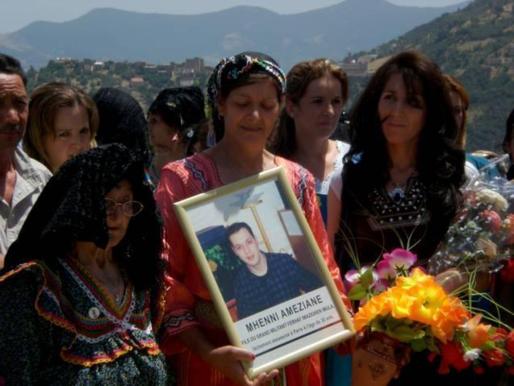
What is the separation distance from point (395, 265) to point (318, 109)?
6.41 feet

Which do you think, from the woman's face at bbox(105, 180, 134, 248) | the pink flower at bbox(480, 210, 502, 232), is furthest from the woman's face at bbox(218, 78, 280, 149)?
the pink flower at bbox(480, 210, 502, 232)

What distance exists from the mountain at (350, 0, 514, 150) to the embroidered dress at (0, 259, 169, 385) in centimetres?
4213

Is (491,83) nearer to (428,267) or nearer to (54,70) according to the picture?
(54,70)

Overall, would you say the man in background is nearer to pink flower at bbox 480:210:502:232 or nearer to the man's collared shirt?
the man's collared shirt

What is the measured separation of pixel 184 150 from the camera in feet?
20.5

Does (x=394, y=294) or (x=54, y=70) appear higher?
(x=394, y=294)

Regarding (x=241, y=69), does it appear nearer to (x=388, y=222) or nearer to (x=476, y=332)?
(x=388, y=222)

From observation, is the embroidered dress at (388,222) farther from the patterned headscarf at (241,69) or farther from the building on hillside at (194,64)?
the building on hillside at (194,64)

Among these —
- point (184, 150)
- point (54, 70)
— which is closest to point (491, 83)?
point (54, 70)

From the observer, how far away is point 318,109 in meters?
4.87

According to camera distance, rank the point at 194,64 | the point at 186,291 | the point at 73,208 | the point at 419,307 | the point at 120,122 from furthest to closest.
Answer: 1. the point at 194,64
2. the point at 120,122
3. the point at 186,291
4. the point at 419,307
5. the point at 73,208

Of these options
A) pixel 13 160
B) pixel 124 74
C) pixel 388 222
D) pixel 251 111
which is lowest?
pixel 124 74

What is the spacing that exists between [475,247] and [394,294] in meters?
0.60

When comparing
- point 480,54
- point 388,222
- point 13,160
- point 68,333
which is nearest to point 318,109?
point 388,222
